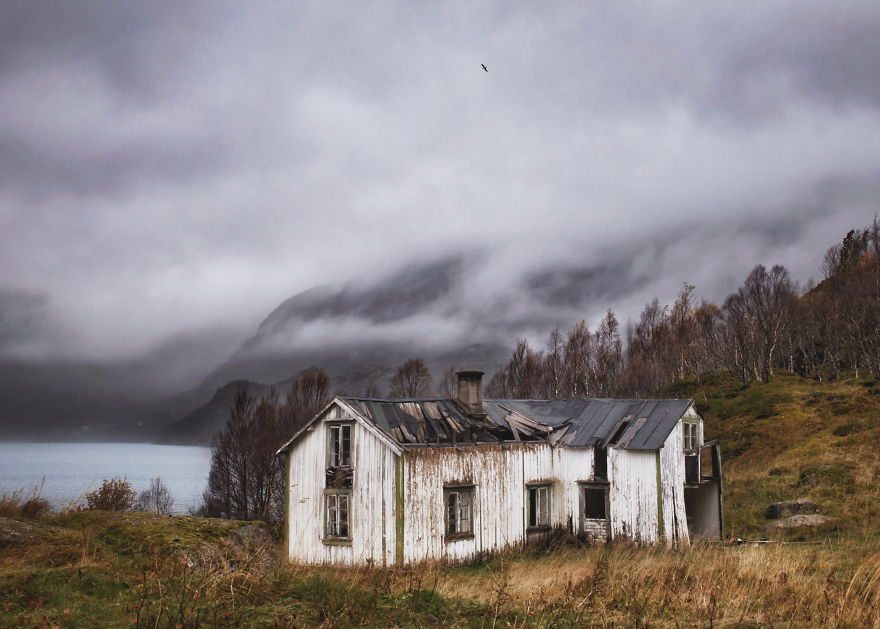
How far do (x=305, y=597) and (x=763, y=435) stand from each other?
43.4 meters

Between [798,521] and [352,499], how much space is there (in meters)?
17.1

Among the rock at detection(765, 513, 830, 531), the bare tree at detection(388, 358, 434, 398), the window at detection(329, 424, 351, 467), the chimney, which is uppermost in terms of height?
the bare tree at detection(388, 358, 434, 398)

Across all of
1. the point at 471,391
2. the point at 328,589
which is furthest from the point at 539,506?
the point at 328,589

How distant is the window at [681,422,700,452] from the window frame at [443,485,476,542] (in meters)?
9.52

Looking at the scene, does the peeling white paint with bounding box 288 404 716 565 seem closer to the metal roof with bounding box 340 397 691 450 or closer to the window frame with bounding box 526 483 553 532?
the window frame with bounding box 526 483 553 532

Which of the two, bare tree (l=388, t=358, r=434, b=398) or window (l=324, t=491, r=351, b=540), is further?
bare tree (l=388, t=358, r=434, b=398)

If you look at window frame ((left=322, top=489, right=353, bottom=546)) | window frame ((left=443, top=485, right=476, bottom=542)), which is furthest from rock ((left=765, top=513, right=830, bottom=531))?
window frame ((left=322, top=489, right=353, bottom=546))

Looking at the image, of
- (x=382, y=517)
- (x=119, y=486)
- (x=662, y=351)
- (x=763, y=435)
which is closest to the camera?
(x=382, y=517)

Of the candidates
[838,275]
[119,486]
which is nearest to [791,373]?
[838,275]

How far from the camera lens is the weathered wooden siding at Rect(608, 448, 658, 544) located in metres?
24.4

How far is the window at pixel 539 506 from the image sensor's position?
82.8ft

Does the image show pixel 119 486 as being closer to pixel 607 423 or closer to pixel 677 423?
pixel 607 423

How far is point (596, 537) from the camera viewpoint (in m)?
25.2

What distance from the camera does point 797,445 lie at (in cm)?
3959
